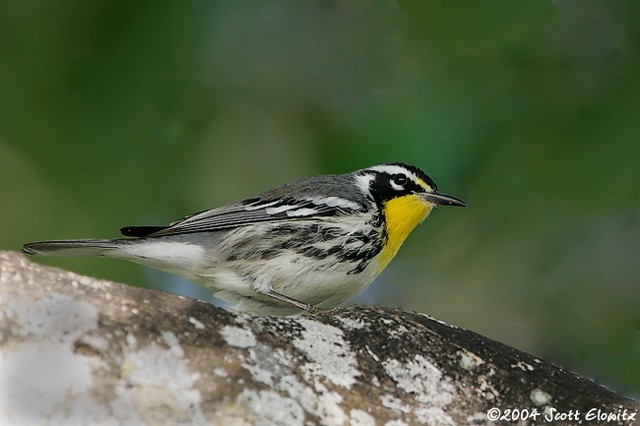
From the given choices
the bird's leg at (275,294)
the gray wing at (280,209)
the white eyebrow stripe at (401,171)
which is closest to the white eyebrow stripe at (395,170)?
the white eyebrow stripe at (401,171)

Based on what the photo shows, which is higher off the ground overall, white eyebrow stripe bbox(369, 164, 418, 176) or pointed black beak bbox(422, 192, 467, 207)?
white eyebrow stripe bbox(369, 164, 418, 176)

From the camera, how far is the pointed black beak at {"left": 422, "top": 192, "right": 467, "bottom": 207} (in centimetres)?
595

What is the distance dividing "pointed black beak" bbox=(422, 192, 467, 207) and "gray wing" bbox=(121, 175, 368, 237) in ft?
1.57

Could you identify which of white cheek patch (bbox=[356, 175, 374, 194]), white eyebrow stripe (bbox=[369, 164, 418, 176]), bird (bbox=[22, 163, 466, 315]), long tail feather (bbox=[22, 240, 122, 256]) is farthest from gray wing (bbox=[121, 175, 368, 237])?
long tail feather (bbox=[22, 240, 122, 256])

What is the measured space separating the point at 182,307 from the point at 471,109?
229cm

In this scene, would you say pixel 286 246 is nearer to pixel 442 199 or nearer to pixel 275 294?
pixel 275 294

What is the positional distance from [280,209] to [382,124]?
131 centimetres

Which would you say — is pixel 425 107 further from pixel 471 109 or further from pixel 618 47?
pixel 618 47

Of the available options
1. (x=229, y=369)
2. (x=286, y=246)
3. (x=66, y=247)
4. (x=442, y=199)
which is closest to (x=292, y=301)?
(x=286, y=246)

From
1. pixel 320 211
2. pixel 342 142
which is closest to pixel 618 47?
pixel 342 142

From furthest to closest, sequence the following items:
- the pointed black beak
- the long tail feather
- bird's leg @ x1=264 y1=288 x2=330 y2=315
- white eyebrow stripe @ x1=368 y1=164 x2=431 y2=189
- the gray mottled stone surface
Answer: white eyebrow stripe @ x1=368 y1=164 x2=431 y2=189
the pointed black beak
bird's leg @ x1=264 y1=288 x2=330 y2=315
the long tail feather
the gray mottled stone surface

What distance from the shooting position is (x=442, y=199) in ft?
20.4

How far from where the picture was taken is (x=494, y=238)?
582 centimetres

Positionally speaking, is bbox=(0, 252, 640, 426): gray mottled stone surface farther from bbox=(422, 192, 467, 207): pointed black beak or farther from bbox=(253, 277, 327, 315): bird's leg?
bbox=(422, 192, 467, 207): pointed black beak
